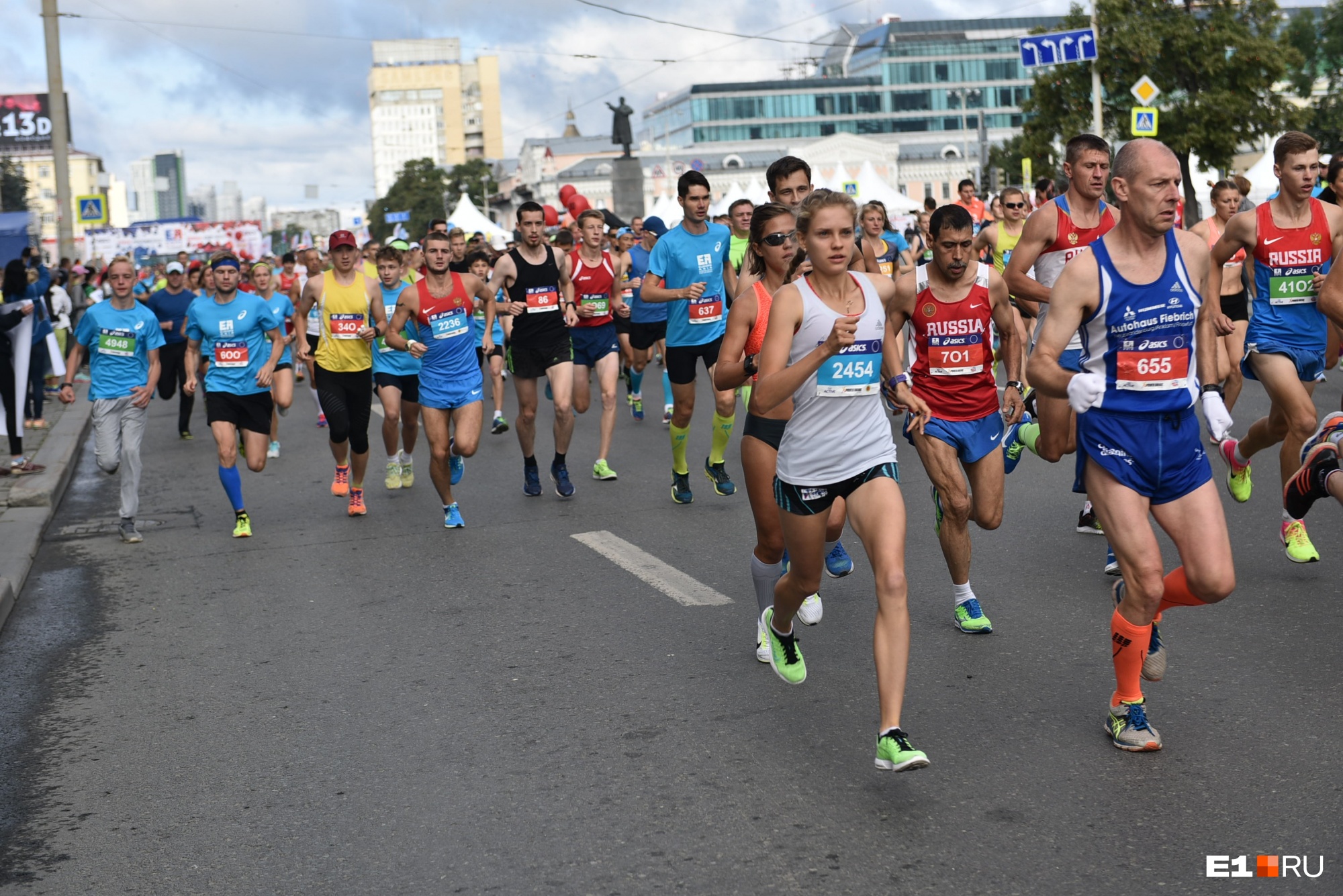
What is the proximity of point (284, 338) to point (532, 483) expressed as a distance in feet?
6.58

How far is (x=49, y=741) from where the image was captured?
5.56 meters

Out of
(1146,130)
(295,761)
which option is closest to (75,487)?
(295,761)

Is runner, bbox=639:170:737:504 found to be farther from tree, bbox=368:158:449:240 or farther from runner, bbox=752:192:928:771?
tree, bbox=368:158:449:240

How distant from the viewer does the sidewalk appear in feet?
29.2

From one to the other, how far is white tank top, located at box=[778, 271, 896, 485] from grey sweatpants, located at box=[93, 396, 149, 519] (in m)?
6.39

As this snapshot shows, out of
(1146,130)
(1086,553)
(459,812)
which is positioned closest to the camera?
(459,812)

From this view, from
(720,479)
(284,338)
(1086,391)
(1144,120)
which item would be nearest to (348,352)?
(284,338)

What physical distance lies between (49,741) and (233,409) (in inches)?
194

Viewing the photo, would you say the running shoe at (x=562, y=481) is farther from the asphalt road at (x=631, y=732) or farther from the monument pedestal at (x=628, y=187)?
the monument pedestal at (x=628, y=187)

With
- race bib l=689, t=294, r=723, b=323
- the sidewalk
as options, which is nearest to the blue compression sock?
the sidewalk

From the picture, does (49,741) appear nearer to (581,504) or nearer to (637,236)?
(581,504)

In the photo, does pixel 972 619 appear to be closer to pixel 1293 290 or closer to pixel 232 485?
pixel 1293 290

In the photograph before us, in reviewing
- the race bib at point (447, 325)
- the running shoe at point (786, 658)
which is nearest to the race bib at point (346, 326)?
the race bib at point (447, 325)

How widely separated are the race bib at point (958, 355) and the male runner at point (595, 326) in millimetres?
4750
